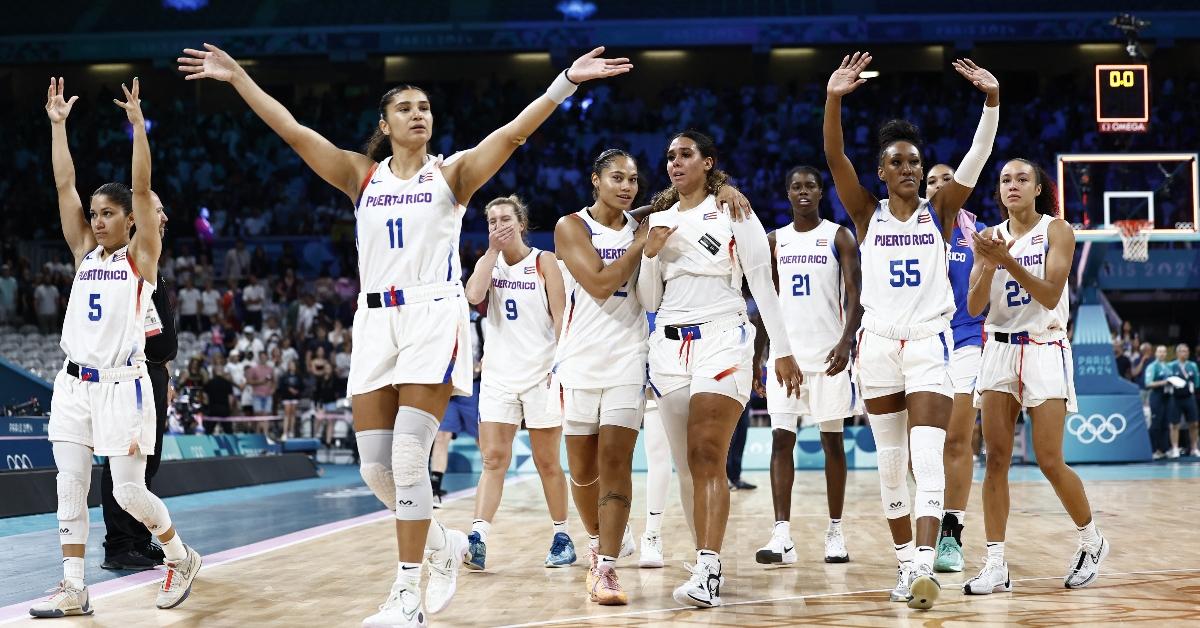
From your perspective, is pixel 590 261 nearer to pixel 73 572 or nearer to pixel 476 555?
pixel 476 555

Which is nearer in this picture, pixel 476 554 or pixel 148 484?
pixel 476 554

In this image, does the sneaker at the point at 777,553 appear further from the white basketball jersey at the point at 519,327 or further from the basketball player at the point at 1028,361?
the white basketball jersey at the point at 519,327

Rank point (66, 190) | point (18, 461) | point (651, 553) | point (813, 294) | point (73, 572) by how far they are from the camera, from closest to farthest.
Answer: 1. point (73, 572)
2. point (66, 190)
3. point (651, 553)
4. point (813, 294)
5. point (18, 461)

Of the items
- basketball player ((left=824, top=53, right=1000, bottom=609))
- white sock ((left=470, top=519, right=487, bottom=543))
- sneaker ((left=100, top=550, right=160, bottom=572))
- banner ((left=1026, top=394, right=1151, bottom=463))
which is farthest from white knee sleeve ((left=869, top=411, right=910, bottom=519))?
banner ((left=1026, top=394, right=1151, bottom=463))

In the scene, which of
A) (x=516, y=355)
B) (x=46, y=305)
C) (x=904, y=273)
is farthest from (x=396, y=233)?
(x=46, y=305)

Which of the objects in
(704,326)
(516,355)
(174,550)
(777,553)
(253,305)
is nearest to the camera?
(704,326)

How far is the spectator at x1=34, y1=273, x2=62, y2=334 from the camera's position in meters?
21.9

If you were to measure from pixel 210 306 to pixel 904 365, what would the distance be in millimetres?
19075

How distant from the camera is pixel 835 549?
731 cm

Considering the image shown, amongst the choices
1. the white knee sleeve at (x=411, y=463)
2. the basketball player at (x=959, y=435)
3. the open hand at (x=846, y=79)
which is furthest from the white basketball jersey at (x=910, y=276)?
the white knee sleeve at (x=411, y=463)

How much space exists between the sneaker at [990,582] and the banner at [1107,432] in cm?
1177

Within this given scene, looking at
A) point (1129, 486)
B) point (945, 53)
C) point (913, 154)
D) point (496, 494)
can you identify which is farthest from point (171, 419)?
point (945, 53)

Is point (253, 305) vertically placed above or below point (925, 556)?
above

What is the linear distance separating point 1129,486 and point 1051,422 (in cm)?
778
